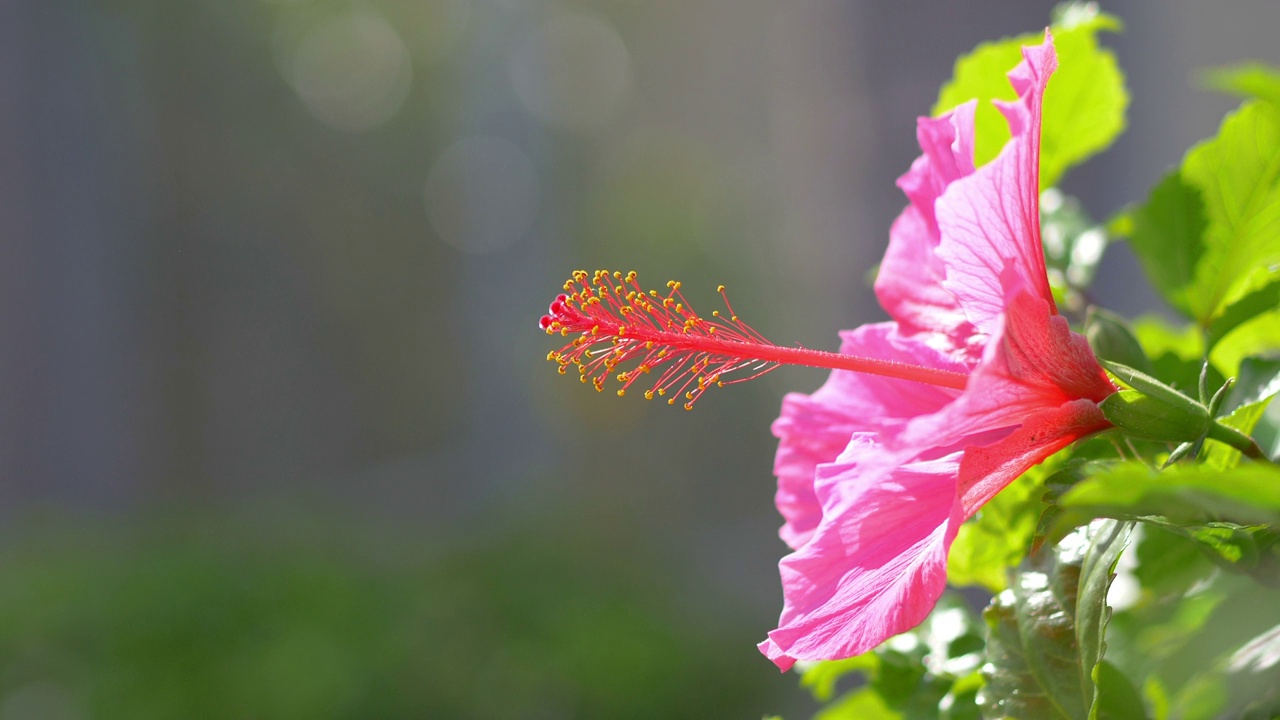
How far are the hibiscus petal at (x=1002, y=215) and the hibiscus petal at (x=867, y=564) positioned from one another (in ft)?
0.22

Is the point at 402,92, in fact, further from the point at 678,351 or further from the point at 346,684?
the point at 678,351

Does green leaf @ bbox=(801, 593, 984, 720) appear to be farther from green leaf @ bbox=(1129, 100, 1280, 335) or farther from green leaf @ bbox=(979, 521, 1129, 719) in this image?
green leaf @ bbox=(1129, 100, 1280, 335)

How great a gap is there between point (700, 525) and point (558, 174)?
2.09 metres

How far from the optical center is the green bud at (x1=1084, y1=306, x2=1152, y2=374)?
44 cm

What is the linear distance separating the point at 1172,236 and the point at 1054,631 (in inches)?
9.2

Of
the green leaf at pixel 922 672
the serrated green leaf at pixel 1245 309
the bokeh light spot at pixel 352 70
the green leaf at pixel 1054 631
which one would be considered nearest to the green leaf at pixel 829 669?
the green leaf at pixel 922 672

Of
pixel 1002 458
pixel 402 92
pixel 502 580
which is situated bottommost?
pixel 502 580

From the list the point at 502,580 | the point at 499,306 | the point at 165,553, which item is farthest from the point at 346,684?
the point at 499,306

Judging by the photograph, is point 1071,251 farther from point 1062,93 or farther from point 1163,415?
point 1163,415

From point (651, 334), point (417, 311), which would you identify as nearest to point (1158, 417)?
point (651, 334)

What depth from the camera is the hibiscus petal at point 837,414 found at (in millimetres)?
482

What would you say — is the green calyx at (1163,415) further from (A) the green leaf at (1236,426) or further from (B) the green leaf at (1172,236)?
(B) the green leaf at (1172,236)

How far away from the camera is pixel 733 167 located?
647 cm

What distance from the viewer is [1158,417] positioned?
1.23 feet
